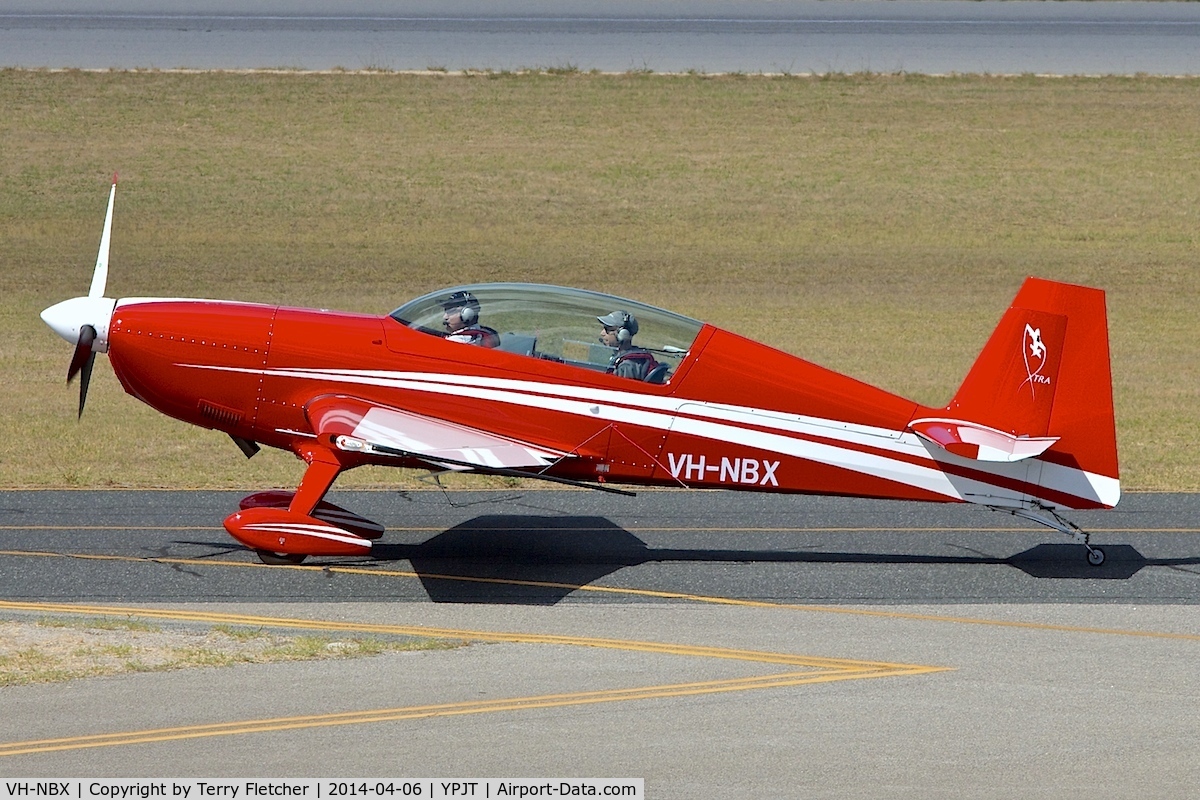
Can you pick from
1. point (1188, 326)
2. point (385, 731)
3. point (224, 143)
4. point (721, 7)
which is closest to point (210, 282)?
point (224, 143)

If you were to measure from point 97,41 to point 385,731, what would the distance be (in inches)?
1433

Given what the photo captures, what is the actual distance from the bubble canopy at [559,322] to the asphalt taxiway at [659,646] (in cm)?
188

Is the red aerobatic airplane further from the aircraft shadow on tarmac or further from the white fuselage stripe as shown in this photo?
the aircraft shadow on tarmac

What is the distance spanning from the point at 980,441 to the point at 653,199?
21.4m

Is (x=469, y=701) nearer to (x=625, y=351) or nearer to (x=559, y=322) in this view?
(x=625, y=351)

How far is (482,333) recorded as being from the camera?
11719mm

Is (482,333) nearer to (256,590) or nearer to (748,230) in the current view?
(256,590)

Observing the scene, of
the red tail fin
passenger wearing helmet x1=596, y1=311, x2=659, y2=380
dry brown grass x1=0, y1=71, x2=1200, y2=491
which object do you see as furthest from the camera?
dry brown grass x1=0, y1=71, x2=1200, y2=491

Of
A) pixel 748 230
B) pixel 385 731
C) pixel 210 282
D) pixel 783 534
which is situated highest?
pixel 748 230

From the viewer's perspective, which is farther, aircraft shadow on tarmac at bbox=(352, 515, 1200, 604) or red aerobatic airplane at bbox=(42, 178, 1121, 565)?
aircraft shadow on tarmac at bbox=(352, 515, 1200, 604)

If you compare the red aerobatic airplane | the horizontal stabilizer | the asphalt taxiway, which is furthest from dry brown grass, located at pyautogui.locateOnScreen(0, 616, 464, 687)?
the horizontal stabilizer

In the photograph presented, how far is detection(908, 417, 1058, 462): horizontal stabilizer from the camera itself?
1118cm

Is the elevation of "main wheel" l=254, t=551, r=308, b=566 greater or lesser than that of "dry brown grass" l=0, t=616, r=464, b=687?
greater

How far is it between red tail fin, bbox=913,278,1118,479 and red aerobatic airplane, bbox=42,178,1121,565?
12 mm
